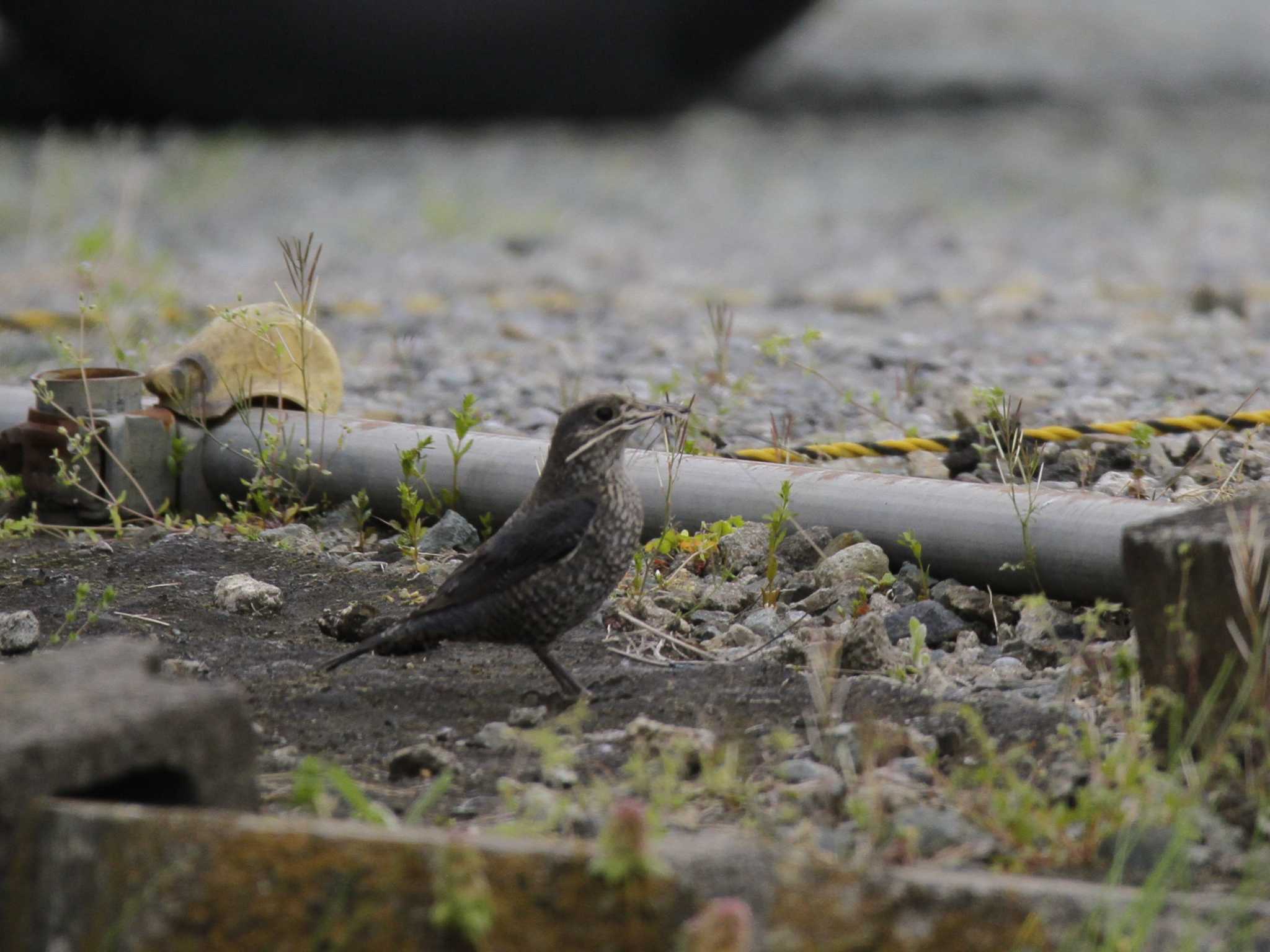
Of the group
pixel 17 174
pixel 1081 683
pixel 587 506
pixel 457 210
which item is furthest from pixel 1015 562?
pixel 17 174

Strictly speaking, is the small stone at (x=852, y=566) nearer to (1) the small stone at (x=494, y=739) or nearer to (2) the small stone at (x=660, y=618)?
(2) the small stone at (x=660, y=618)

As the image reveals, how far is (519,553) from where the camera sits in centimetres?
349

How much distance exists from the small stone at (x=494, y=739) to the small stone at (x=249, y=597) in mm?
976

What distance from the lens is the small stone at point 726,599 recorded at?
3.99 metres

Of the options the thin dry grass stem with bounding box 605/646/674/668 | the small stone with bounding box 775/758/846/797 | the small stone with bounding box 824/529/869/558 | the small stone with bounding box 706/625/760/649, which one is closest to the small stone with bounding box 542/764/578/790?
the small stone with bounding box 775/758/846/797

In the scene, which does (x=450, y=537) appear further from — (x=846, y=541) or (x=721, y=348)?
(x=721, y=348)

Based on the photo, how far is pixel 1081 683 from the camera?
126 inches

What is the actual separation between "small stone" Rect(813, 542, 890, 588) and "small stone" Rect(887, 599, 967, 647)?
20 cm

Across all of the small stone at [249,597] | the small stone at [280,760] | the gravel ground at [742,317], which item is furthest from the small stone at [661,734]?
the small stone at [249,597]

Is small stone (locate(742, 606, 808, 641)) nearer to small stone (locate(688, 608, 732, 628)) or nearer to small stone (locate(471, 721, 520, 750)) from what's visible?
small stone (locate(688, 608, 732, 628))

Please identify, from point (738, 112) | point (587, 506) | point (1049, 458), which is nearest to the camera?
point (587, 506)

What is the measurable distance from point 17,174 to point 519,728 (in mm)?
10675

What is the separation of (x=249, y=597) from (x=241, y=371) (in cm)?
124

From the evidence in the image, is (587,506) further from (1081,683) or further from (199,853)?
(199,853)
